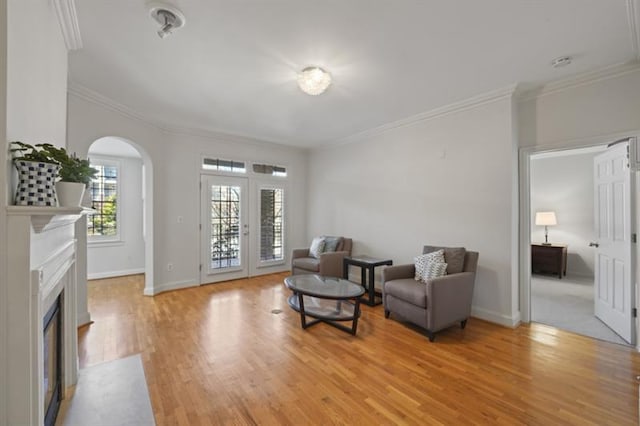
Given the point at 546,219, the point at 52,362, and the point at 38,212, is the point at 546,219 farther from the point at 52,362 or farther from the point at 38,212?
the point at 52,362

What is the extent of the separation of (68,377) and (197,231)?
295cm

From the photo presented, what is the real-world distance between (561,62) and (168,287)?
576 centimetres

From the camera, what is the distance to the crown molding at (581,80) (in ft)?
8.68

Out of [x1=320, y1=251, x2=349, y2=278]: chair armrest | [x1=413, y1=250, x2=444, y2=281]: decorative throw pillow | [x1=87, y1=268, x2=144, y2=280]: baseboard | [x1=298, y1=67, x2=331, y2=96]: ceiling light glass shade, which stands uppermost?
[x1=298, y1=67, x2=331, y2=96]: ceiling light glass shade

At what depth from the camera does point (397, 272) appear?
350cm

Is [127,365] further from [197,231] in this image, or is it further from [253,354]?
[197,231]

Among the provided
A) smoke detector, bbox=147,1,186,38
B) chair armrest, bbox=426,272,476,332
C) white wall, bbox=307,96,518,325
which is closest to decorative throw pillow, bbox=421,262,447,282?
chair armrest, bbox=426,272,476,332

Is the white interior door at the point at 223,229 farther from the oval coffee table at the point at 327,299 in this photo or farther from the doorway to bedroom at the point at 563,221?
the doorway to bedroom at the point at 563,221

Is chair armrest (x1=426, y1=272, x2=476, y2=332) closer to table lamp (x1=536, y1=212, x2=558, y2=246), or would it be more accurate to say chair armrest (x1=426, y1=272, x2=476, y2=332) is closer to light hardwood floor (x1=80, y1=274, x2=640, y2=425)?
light hardwood floor (x1=80, y1=274, x2=640, y2=425)

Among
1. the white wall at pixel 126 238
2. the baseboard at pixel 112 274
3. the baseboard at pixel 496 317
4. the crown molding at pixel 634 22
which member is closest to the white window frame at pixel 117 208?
the white wall at pixel 126 238

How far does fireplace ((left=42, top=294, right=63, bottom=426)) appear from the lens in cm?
161

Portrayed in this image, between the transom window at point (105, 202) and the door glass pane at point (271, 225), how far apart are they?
10.0 ft

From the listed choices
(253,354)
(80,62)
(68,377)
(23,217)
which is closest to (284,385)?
(253,354)

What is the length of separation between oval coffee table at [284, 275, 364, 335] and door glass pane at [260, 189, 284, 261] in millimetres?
2243
